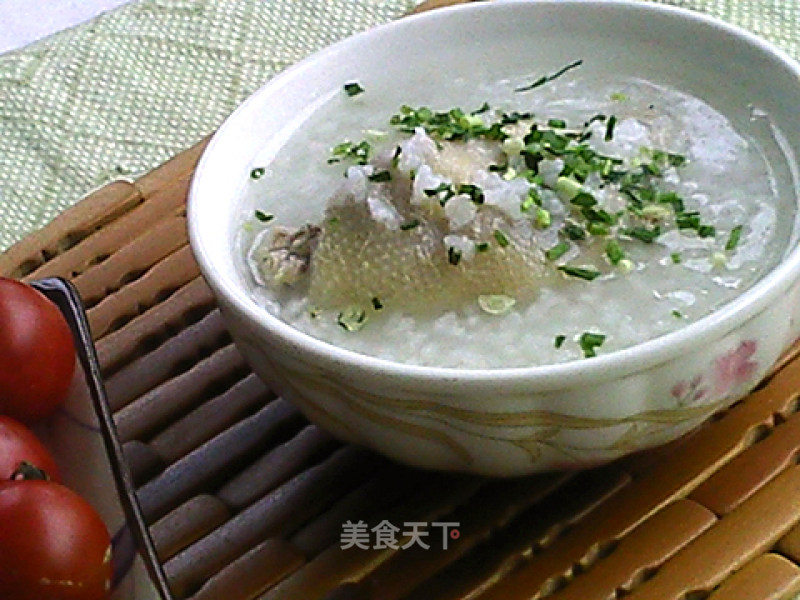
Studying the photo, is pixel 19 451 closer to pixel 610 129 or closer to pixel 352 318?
pixel 352 318

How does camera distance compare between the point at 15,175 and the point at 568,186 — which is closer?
the point at 568,186

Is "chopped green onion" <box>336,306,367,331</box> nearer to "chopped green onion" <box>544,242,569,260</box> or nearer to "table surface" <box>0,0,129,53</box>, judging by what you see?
"chopped green onion" <box>544,242,569,260</box>

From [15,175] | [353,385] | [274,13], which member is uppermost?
[353,385]

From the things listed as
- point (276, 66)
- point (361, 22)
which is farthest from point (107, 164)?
point (361, 22)

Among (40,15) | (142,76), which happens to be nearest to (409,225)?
(142,76)

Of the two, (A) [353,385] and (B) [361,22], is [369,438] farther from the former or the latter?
(B) [361,22]

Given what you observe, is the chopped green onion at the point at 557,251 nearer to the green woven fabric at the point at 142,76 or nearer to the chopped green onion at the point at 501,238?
the chopped green onion at the point at 501,238
